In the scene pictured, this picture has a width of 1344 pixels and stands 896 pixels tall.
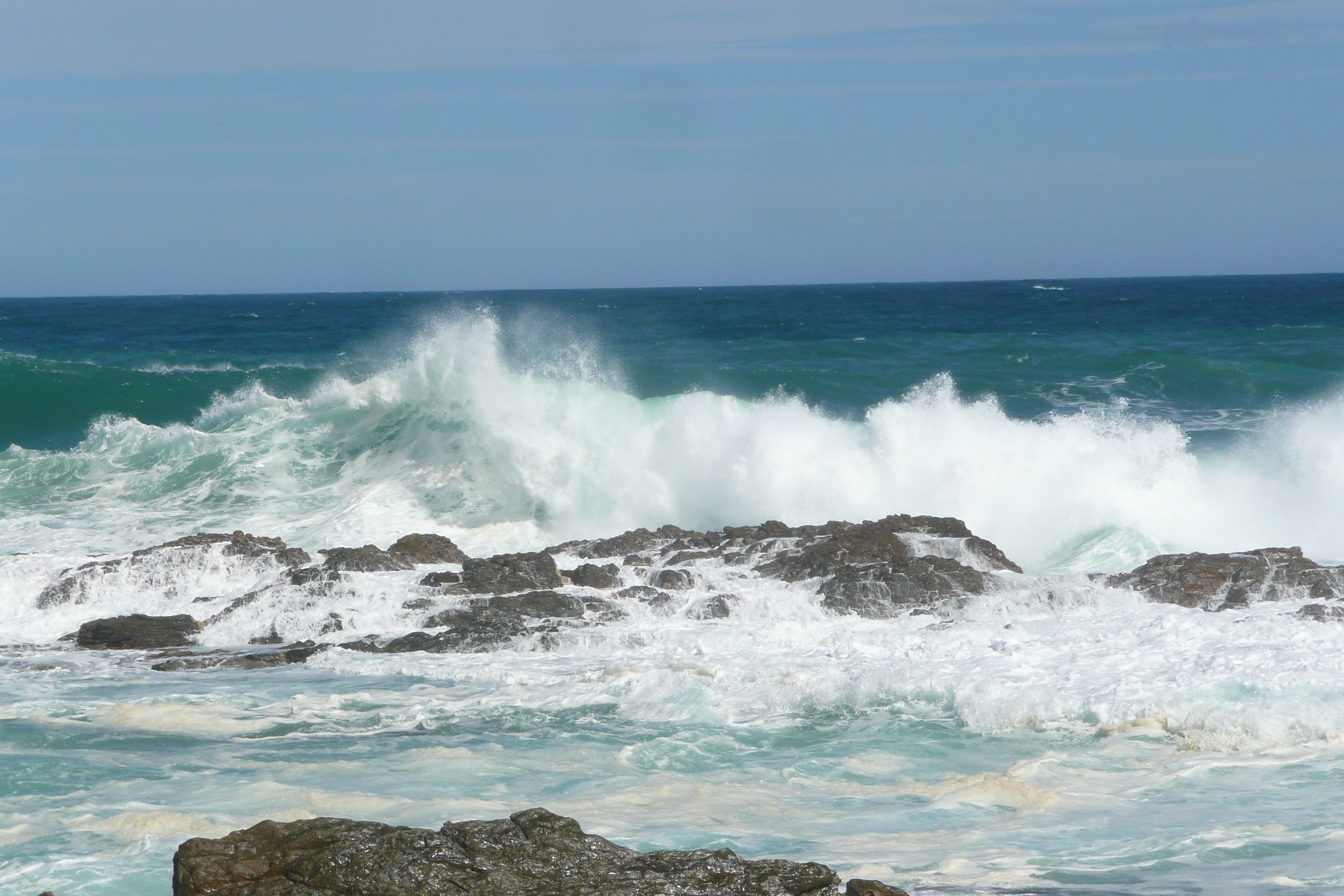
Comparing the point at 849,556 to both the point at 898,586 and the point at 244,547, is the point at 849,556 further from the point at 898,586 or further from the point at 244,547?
the point at 244,547

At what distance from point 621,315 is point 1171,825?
175 feet

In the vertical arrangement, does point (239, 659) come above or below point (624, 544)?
below

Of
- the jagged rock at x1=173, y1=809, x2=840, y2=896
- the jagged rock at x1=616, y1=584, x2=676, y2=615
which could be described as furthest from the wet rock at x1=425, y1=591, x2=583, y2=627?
the jagged rock at x1=173, y1=809, x2=840, y2=896

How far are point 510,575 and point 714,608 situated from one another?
2.10 m

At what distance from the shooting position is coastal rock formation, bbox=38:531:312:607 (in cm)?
1273

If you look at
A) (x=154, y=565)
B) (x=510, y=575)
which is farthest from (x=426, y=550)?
(x=154, y=565)

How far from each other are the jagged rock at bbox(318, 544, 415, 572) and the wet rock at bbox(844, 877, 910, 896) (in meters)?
8.84

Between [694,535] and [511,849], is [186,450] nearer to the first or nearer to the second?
[694,535]

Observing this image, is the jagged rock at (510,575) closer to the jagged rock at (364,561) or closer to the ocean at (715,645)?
the ocean at (715,645)

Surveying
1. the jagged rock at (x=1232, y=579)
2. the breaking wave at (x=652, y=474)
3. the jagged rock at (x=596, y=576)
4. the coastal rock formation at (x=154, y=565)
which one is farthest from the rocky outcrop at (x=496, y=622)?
the jagged rock at (x=1232, y=579)

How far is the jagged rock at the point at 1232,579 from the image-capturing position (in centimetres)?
1103

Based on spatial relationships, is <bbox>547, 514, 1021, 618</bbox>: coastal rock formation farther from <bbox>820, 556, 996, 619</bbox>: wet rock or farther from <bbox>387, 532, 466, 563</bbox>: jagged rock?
<bbox>387, 532, 466, 563</bbox>: jagged rock

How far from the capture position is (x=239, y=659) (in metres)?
10.7

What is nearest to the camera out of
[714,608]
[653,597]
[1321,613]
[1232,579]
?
[1321,613]
